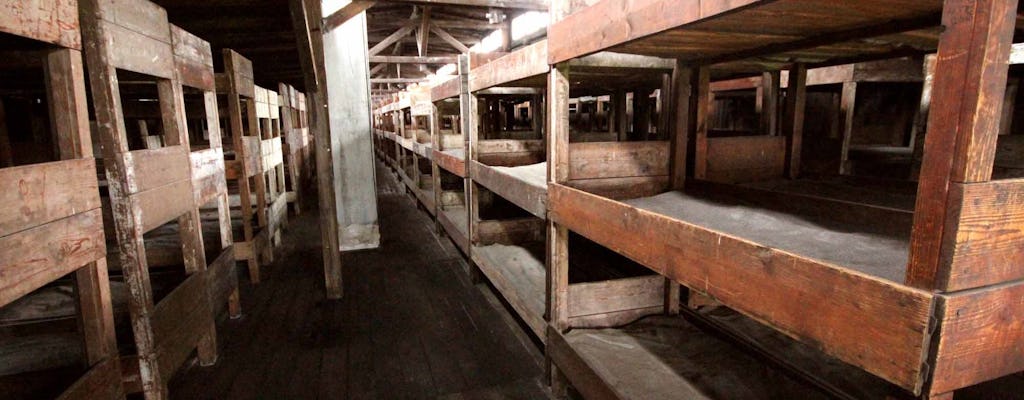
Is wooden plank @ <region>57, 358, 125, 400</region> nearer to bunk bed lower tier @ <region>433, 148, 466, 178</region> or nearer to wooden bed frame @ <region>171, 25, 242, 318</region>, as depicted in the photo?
wooden bed frame @ <region>171, 25, 242, 318</region>

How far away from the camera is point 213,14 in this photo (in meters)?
3.83

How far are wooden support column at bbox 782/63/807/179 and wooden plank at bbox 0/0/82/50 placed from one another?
143 inches

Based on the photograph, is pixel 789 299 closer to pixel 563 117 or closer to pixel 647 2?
pixel 647 2

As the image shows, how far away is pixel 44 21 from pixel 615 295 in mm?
2927

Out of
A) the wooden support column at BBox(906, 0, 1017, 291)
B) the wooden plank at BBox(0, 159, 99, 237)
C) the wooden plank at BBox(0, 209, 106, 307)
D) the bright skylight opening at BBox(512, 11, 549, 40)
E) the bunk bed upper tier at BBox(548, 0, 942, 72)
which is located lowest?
the wooden plank at BBox(0, 209, 106, 307)

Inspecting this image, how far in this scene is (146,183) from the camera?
2.59 meters

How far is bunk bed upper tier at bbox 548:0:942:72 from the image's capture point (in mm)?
1427

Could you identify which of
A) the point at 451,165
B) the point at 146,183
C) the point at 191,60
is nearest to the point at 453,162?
the point at 451,165

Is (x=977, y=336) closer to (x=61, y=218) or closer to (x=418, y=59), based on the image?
(x=61, y=218)

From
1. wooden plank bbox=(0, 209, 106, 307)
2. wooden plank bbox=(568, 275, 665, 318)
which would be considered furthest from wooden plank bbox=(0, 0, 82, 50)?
wooden plank bbox=(568, 275, 665, 318)

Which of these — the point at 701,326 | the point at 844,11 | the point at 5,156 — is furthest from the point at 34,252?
the point at 5,156

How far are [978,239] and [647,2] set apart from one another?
109 cm

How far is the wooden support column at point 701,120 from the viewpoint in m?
2.85

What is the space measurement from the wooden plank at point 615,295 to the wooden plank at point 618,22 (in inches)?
53.2
